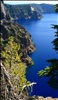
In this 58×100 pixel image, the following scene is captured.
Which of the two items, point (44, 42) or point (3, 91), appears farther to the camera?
point (44, 42)

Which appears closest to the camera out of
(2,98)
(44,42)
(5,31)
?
(2,98)

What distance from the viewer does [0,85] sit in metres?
33.2

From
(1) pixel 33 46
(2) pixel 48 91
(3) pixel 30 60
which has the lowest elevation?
(2) pixel 48 91

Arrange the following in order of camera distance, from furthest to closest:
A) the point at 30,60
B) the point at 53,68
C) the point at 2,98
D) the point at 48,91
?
the point at 30,60 < the point at 48,91 < the point at 2,98 < the point at 53,68

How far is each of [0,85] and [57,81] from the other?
15211mm

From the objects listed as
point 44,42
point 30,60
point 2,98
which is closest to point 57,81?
point 2,98

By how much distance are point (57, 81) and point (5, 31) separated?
148790 mm

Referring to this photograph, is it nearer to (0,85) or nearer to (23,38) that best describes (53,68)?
(0,85)

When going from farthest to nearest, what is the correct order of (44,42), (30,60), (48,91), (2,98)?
1. (44,42)
2. (30,60)
3. (48,91)
4. (2,98)

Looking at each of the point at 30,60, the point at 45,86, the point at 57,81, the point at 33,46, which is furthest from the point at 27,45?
the point at 57,81

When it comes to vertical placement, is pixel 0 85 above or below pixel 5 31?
below

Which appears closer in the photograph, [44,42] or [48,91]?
[48,91]

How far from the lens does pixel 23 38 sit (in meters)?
171

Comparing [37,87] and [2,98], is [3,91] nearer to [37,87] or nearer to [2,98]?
[2,98]
